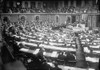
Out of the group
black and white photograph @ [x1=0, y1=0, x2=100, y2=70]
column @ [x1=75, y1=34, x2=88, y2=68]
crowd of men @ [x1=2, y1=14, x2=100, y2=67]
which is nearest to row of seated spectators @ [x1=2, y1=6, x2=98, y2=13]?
black and white photograph @ [x1=0, y1=0, x2=100, y2=70]

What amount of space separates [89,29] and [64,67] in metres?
0.91

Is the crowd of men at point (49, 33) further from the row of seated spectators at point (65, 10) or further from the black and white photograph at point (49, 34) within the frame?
the row of seated spectators at point (65, 10)

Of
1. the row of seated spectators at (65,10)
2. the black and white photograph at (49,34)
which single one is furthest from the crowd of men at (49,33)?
the row of seated spectators at (65,10)

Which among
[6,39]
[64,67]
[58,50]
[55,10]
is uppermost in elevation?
[55,10]

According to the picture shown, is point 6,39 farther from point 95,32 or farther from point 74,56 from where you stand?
point 95,32

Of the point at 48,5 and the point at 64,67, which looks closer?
the point at 64,67

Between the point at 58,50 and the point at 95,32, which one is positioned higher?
the point at 95,32

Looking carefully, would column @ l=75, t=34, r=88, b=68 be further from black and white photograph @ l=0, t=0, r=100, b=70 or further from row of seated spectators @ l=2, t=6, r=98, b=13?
row of seated spectators @ l=2, t=6, r=98, b=13

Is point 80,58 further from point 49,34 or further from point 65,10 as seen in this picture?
point 65,10

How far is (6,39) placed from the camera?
10.6 feet

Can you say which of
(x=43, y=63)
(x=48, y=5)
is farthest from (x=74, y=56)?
(x=48, y=5)

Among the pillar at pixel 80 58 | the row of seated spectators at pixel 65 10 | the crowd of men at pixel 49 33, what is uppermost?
the row of seated spectators at pixel 65 10

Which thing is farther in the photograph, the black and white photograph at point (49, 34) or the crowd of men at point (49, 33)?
the crowd of men at point (49, 33)

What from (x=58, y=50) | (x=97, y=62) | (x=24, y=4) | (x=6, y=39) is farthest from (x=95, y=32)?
(x=6, y=39)
